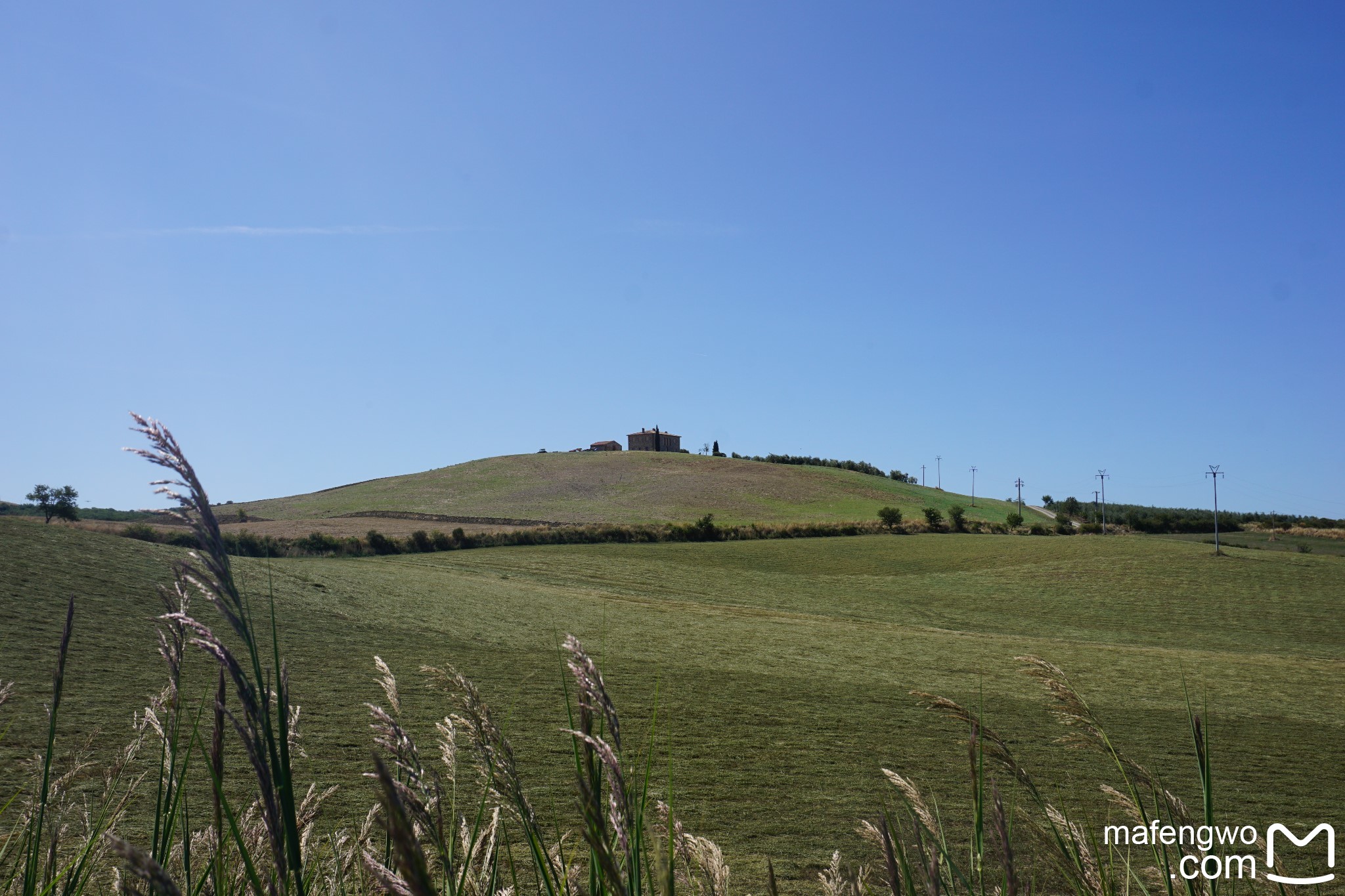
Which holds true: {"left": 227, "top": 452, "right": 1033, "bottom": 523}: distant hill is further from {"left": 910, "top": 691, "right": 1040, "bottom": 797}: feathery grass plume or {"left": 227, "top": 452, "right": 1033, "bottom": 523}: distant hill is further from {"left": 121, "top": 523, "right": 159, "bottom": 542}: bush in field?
{"left": 910, "top": 691, "right": 1040, "bottom": 797}: feathery grass plume

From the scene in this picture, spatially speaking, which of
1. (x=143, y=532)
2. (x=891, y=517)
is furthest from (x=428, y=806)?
(x=891, y=517)

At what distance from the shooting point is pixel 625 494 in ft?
193

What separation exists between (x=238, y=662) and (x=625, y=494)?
5814 centimetres

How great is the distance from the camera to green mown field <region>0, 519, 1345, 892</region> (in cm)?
714

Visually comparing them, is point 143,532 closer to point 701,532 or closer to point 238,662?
point 701,532

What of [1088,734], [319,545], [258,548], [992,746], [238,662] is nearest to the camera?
[238,662]

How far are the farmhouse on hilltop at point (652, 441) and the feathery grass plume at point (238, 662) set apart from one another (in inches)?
3733

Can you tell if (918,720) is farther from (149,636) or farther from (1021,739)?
(149,636)

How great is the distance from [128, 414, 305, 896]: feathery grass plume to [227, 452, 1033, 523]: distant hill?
152 feet

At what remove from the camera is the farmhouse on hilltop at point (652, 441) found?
9681 centimetres

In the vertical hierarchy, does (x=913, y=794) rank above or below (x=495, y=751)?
below

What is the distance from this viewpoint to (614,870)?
77 centimetres

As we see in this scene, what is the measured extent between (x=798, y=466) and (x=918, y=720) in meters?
71.8

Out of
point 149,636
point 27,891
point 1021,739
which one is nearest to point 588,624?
point 149,636
